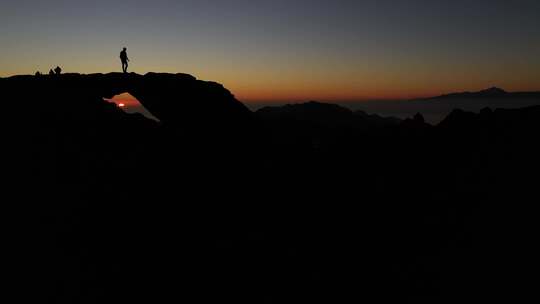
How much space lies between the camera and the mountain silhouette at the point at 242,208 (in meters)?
20.4

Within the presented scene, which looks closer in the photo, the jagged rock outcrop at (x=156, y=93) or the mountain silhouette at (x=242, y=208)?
the mountain silhouette at (x=242, y=208)

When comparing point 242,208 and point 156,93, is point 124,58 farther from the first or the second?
point 242,208

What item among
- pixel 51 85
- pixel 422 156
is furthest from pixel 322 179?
pixel 51 85

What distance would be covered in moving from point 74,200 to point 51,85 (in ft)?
46.5

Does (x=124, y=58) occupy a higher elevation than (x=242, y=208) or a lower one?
higher

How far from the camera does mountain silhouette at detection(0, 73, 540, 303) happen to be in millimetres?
20422

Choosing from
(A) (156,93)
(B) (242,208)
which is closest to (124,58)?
(A) (156,93)

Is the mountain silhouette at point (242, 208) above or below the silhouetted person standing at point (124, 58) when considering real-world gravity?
below

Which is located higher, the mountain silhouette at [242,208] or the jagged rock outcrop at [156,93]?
the jagged rock outcrop at [156,93]

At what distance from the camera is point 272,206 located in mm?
29359

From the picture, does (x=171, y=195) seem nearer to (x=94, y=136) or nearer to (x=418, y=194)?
(x=94, y=136)

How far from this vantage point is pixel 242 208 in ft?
93.9

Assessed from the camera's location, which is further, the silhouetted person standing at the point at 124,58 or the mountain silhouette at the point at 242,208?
the silhouetted person standing at the point at 124,58

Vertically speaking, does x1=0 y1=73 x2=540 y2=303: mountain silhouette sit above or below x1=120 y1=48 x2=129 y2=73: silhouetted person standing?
below
